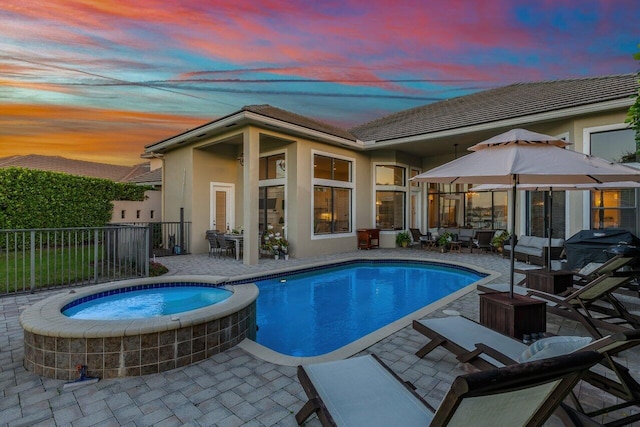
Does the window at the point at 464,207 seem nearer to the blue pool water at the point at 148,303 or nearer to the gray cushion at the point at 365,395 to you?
the blue pool water at the point at 148,303

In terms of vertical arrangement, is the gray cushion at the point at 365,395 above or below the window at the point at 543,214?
below

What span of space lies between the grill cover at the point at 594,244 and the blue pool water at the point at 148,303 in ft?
23.6

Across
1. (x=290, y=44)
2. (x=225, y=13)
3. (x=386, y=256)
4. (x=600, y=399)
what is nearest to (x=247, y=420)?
(x=600, y=399)

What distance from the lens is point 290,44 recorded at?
36.8ft

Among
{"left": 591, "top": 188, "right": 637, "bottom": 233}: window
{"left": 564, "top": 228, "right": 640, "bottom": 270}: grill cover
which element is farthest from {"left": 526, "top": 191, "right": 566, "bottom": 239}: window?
{"left": 564, "top": 228, "right": 640, "bottom": 270}: grill cover

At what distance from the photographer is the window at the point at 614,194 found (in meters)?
7.65

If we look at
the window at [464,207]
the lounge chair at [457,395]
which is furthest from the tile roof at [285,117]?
the lounge chair at [457,395]

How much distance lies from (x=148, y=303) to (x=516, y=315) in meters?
5.08

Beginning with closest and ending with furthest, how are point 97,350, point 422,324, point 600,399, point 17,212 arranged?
point 600,399, point 97,350, point 422,324, point 17,212

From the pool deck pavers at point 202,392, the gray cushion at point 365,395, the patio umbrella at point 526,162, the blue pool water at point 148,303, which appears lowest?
the pool deck pavers at point 202,392

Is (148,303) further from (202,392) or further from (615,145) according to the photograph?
(615,145)

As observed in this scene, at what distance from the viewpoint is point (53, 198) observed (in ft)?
36.1

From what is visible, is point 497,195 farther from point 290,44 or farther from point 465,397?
point 465,397

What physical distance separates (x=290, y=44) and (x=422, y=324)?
10.8 metres
